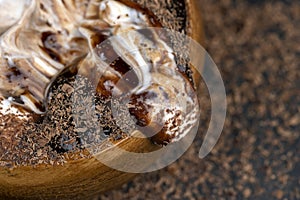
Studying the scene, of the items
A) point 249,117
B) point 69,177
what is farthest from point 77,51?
point 249,117

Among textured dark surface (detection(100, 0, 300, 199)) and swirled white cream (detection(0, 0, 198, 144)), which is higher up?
swirled white cream (detection(0, 0, 198, 144))

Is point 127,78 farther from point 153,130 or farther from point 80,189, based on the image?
point 80,189

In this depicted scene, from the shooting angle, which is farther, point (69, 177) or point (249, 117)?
point (249, 117)

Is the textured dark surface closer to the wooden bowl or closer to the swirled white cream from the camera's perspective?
the wooden bowl

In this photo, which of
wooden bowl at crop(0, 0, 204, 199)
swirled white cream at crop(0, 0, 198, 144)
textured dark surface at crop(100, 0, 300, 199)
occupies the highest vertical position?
swirled white cream at crop(0, 0, 198, 144)

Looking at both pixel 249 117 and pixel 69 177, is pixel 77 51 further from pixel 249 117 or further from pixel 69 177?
pixel 249 117

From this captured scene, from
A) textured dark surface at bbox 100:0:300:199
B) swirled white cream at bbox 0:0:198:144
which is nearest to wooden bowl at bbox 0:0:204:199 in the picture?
swirled white cream at bbox 0:0:198:144

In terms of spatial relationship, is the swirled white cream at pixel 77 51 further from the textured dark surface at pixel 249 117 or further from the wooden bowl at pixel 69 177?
the textured dark surface at pixel 249 117

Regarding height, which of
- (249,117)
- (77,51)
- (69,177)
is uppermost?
(77,51)
